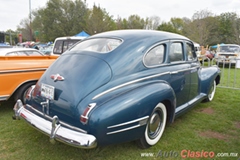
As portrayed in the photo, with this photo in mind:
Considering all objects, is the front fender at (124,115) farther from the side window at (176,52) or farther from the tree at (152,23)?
the tree at (152,23)

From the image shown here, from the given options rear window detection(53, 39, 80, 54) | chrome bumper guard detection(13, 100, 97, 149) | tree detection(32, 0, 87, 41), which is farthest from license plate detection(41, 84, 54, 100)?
tree detection(32, 0, 87, 41)

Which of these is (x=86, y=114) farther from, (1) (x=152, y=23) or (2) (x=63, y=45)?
(1) (x=152, y=23)

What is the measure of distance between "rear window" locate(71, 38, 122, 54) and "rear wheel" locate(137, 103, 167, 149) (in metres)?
1.06

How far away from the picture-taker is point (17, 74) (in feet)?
12.5

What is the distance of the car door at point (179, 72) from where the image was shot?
3061 mm

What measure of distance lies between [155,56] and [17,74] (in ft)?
9.23

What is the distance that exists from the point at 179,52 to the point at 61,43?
5210 millimetres

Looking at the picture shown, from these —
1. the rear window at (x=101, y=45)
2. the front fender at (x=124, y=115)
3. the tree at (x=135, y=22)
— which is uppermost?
the tree at (x=135, y=22)

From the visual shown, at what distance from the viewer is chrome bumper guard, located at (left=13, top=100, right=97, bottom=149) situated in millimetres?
1949

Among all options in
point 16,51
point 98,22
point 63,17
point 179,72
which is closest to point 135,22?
point 63,17

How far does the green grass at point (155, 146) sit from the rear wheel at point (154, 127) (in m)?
0.11

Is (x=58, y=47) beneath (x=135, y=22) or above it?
beneath

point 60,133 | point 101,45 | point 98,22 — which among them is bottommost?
point 60,133

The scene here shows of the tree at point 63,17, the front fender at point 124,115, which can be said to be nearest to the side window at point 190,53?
the front fender at point 124,115
